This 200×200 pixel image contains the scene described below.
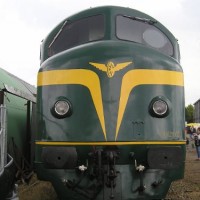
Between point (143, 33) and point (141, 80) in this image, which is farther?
point (143, 33)

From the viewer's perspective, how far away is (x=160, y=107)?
5199 mm

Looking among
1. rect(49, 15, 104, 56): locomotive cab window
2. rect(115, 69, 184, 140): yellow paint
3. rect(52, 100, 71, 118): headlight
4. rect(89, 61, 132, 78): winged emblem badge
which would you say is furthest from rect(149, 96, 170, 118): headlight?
rect(49, 15, 104, 56): locomotive cab window

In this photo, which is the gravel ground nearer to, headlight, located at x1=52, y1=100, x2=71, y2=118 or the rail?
the rail

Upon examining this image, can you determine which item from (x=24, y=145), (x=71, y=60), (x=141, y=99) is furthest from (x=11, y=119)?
(x=141, y=99)

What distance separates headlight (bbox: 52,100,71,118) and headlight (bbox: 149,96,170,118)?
107cm

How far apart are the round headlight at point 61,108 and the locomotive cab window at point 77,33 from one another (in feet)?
3.86

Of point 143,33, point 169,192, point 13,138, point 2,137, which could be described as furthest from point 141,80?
point 169,192

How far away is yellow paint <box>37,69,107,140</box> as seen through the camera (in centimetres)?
512

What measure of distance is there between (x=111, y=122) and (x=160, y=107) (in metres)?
0.69

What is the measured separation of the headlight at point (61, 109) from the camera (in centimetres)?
520

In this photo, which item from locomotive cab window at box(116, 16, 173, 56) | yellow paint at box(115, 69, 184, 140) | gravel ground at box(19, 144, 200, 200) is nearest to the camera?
yellow paint at box(115, 69, 184, 140)

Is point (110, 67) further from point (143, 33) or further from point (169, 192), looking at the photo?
point (169, 192)

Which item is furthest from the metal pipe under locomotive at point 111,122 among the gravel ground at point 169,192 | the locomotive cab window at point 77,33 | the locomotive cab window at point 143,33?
the gravel ground at point 169,192

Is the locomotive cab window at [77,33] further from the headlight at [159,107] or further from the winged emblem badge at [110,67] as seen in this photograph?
the headlight at [159,107]
